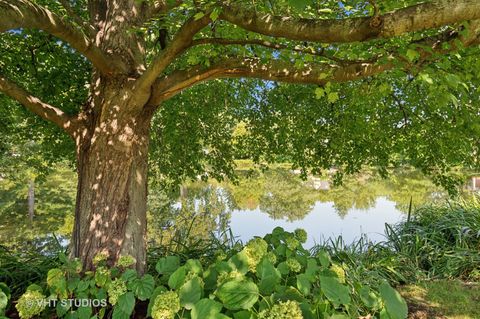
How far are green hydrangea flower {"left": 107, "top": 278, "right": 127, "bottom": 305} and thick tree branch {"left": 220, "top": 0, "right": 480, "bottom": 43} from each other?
6.07 feet

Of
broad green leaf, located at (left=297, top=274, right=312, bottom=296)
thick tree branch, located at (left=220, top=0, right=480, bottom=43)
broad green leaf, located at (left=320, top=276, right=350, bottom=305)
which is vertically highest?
thick tree branch, located at (left=220, top=0, right=480, bottom=43)

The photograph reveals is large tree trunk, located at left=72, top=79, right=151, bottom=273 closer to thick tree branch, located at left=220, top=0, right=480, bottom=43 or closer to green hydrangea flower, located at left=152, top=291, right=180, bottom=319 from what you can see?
green hydrangea flower, located at left=152, top=291, right=180, bottom=319

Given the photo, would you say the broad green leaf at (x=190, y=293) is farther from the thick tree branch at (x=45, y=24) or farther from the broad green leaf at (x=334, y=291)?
the thick tree branch at (x=45, y=24)

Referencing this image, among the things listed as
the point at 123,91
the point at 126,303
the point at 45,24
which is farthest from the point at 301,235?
the point at 45,24

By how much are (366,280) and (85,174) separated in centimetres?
322

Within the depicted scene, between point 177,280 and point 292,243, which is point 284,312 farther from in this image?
point 292,243

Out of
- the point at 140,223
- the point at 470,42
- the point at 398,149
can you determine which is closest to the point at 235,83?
the point at 398,149

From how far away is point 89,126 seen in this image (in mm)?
3121

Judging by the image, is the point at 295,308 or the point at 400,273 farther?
the point at 400,273

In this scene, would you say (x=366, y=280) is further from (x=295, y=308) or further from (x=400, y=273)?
(x=295, y=308)

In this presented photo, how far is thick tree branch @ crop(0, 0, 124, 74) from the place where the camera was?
204cm

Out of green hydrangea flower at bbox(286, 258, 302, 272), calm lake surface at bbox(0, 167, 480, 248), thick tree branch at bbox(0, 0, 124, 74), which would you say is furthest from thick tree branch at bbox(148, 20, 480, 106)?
calm lake surface at bbox(0, 167, 480, 248)

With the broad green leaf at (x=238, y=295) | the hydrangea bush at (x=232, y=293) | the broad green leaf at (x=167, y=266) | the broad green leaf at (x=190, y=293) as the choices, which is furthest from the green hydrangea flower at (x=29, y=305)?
the broad green leaf at (x=238, y=295)

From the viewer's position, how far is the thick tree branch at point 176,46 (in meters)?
2.58
